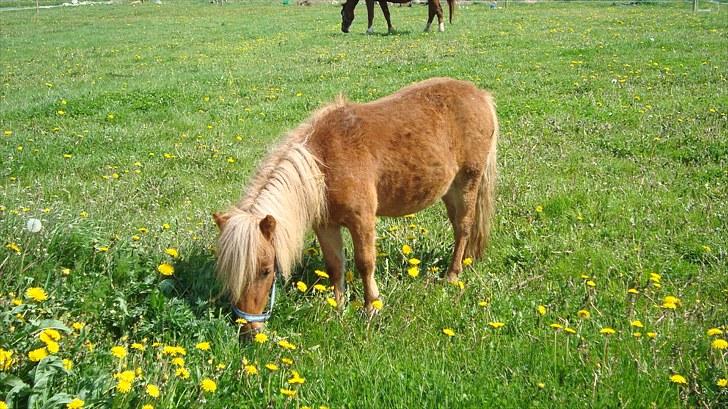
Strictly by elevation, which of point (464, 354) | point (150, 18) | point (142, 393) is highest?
point (150, 18)

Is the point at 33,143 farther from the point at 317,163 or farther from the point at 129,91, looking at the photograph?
the point at 317,163

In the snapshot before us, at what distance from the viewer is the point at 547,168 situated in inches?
294

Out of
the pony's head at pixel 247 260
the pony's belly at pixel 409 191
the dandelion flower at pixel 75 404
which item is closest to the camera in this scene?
the dandelion flower at pixel 75 404

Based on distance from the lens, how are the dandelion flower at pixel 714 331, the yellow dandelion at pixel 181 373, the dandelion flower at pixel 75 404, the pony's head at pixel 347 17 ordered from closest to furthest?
the dandelion flower at pixel 75 404 < the yellow dandelion at pixel 181 373 < the dandelion flower at pixel 714 331 < the pony's head at pixel 347 17

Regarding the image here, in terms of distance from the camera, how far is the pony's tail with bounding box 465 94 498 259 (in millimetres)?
5547

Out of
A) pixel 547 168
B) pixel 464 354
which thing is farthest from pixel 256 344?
pixel 547 168

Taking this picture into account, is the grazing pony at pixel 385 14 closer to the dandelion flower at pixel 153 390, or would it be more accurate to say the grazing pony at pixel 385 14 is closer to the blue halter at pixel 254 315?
the blue halter at pixel 254 315

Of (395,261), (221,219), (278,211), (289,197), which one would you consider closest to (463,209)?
(395,261)

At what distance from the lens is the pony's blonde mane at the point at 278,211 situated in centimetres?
362

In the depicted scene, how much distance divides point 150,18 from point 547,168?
3458cm

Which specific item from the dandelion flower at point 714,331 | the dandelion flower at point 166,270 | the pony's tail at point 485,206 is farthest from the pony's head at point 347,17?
the dandelion flower at point 714,331

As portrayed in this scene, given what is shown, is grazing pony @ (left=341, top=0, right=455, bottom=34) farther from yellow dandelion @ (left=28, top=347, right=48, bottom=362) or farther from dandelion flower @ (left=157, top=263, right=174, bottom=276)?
yellow dandelion @ (left=28, top=347, right=48, bottom=362)

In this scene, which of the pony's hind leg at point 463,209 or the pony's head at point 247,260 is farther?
the pony's hind leg at point 463,209

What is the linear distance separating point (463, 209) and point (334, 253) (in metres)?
1.39
